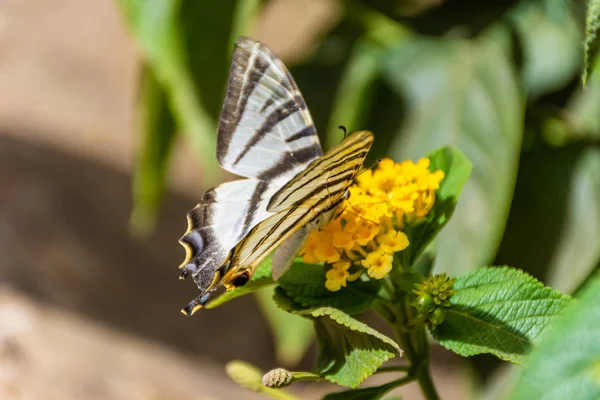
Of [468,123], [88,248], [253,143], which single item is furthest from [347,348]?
[88,248]

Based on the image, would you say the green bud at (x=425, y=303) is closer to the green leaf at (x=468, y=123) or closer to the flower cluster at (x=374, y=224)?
the flower cluster at (x=374, y=224)

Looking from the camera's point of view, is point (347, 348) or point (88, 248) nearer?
point (347, 348)

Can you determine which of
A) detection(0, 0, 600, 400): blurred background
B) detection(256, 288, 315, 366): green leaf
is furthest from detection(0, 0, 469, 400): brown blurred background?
detection(256, 288, 315, 366): green leaf

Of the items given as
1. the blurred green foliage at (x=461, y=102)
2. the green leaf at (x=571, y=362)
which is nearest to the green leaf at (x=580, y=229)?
the blurred green foliage at (x=461, y=102)

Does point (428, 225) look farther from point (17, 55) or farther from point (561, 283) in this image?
point (17, 55)

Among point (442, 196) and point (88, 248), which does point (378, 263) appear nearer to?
point (442, 196)
